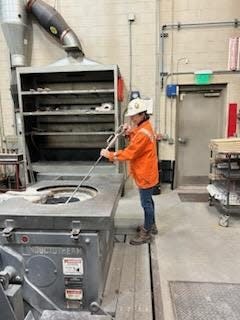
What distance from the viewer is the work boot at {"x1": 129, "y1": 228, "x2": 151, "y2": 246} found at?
2.84m

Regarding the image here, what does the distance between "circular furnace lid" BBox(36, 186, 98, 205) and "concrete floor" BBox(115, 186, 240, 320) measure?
935 millimetres

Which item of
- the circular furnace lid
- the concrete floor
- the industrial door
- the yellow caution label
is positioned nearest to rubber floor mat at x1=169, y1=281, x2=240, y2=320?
the concrete floor

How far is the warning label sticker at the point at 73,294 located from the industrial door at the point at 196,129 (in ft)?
11.4

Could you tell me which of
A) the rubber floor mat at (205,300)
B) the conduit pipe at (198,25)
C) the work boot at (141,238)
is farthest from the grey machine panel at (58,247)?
the conduit pipe at (198,25)

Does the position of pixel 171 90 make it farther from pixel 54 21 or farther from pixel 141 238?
pixel 141 238

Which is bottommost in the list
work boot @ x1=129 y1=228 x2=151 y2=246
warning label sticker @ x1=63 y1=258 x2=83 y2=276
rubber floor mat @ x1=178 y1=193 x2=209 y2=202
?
rubber floor mat @ x1=178 y1=193 x2=209 y2=202

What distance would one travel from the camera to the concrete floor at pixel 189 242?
2.33 meters

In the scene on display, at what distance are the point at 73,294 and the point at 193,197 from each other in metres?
3.10

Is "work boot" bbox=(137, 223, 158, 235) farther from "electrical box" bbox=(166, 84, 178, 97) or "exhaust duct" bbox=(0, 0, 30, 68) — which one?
"exhaust duct" bbox=(0, 0, 30, 68)

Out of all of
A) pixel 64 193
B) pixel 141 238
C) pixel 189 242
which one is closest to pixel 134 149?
pixel 64 193

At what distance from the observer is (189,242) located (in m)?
2.94

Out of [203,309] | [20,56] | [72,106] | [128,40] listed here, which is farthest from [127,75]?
[203,309]

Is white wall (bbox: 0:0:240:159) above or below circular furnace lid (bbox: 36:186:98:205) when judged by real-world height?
above

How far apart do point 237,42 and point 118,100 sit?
213 centimetres
